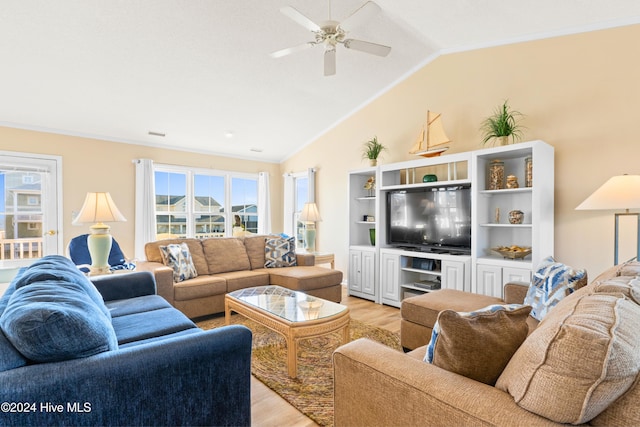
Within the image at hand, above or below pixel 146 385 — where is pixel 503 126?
above

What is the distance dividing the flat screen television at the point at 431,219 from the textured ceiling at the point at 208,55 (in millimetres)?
1700

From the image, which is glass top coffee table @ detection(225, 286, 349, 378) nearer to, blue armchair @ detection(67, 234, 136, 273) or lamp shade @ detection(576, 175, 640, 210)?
blue armchair @ detection(67, 234, 136, 273)

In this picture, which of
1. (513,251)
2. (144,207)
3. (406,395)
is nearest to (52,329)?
(406,395)

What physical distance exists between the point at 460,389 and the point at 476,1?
10.8 ft

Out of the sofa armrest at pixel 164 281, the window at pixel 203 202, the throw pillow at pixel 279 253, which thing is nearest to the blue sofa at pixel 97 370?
the sofa armrest at pixel 164 281

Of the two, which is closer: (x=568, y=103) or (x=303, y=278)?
(x=568, y=103)

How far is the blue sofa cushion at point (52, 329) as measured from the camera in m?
1.11

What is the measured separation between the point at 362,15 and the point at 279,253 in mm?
3121

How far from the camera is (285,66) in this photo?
3951mm

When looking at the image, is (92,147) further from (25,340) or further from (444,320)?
(444,320)

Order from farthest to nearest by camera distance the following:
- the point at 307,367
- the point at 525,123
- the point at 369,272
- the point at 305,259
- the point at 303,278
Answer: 1. the point at 305,259
2. the point at 369,272
3. the point at 303,278
4. the point at 525,123
5. the point at 307,367

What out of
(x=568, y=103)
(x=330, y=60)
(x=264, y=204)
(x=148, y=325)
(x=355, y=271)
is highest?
(x=330, y=60)

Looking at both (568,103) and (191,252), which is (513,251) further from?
(191,252)

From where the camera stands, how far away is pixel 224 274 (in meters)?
4.12
